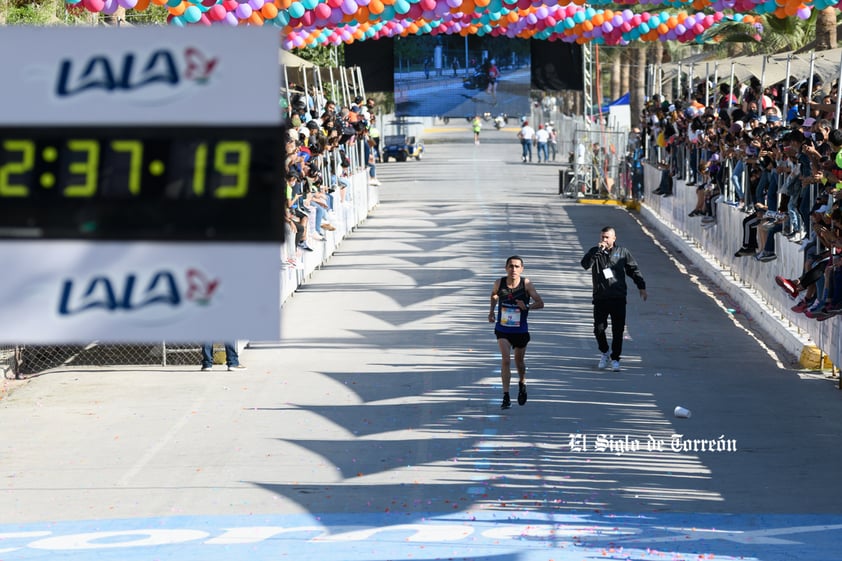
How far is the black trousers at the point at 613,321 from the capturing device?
781 inches

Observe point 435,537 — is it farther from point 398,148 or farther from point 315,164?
point 398,148

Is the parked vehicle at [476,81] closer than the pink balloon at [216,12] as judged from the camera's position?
No

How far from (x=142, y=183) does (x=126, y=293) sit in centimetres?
46

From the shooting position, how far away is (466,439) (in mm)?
16516

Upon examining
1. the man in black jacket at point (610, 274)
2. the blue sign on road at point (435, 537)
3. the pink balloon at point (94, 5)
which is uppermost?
the pink balloon at point (94, 5)

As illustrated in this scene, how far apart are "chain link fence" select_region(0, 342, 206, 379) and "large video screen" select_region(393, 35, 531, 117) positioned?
22.5 meters

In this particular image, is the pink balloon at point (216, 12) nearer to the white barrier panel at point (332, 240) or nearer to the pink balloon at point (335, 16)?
the pink balloon at point (335, 16)

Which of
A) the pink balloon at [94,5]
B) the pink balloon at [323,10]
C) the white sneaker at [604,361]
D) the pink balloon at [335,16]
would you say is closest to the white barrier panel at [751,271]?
the white sneaker at [604,361]

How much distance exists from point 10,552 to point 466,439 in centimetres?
537

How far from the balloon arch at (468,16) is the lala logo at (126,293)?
54.1 ft

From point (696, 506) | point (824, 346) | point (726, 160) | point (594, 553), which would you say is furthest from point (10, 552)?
point (726, 160)

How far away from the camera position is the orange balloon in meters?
25.1

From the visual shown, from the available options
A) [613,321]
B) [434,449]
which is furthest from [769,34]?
[434,449]

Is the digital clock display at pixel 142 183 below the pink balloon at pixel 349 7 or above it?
below
